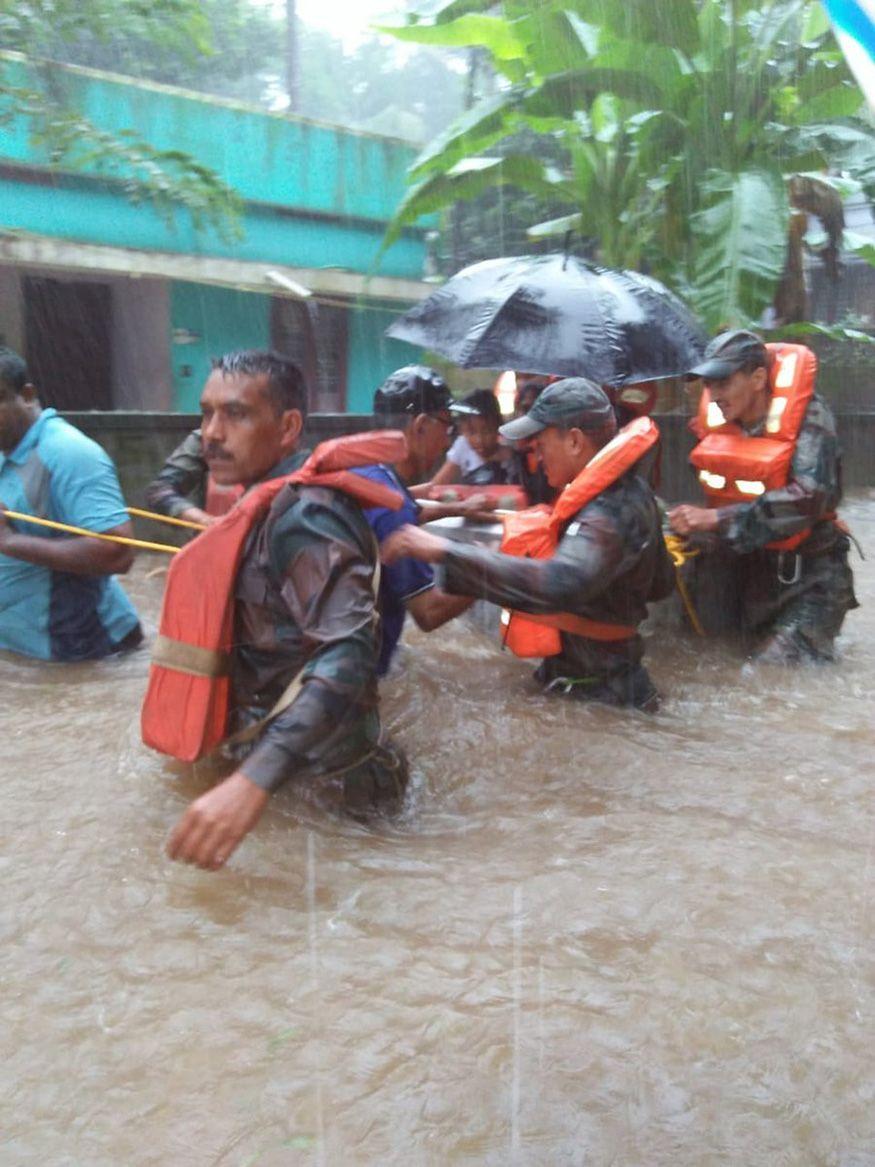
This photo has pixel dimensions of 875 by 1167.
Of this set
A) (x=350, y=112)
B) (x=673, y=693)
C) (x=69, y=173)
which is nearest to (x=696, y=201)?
(x=673, y=693)

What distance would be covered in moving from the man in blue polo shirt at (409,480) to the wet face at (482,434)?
1476 millimetres

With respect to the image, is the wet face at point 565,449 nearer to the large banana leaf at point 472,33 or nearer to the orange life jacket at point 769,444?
the orange life jacket at point 769,444

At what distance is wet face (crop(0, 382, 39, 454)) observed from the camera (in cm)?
463

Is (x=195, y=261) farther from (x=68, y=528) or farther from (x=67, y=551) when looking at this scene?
(x=68, y=528)

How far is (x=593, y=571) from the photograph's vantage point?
402 cm

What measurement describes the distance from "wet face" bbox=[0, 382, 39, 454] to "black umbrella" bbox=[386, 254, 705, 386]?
2.19 meters

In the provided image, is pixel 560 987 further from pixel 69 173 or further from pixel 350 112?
pixel 350 112

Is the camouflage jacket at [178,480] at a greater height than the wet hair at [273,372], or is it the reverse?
the wet hair at [273,372]

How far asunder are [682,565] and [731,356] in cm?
117

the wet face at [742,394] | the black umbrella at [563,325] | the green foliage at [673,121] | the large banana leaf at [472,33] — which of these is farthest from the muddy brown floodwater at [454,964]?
the large banana leaf at [472,33]

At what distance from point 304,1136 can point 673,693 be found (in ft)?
11.4

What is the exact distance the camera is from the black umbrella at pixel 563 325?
19.5ft

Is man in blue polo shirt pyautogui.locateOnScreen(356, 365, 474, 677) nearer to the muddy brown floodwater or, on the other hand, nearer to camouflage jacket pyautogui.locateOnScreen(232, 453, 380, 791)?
camouflage jacket pyautogui.locateOnScreen(232, 453, 380, 791)

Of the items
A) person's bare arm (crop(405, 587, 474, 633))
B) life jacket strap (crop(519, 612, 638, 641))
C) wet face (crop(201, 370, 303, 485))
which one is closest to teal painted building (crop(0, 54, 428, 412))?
life jacket strap (crop(519, 612, 638, 641))
